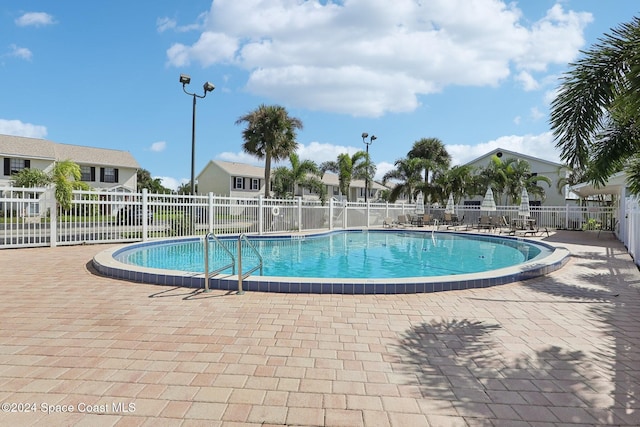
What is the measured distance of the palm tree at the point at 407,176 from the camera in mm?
27391

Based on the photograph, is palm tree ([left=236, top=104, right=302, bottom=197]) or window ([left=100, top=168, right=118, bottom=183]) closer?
palm tree ([left=236, top=104, right=302, bottom=197])

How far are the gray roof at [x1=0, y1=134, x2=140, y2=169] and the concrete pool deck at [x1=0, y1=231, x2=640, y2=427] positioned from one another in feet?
91.3

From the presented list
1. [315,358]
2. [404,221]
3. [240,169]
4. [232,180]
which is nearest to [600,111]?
[315,358]

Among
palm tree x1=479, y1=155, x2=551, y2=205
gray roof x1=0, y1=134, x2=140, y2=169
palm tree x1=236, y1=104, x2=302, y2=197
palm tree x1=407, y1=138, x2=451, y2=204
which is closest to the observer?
palm tree x1=236, y1=104, x2=302, y2=197

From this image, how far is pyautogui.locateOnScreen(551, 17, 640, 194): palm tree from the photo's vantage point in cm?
517

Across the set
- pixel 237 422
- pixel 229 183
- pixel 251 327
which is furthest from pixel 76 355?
pixel 229 183

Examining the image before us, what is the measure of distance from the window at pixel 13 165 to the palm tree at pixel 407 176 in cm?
2833

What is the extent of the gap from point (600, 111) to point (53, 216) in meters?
12.9

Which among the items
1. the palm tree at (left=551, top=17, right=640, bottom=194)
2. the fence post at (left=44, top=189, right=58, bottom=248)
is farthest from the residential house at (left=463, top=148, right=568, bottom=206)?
the fence post at (left=44, top=189, right=58, bottom=248)

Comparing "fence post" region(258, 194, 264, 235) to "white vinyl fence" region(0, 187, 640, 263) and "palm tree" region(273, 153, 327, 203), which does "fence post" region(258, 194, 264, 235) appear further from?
"palm tree" region(273, 153, 327, 203)

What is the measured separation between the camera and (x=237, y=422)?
6.51 ft

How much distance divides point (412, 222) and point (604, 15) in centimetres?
1770

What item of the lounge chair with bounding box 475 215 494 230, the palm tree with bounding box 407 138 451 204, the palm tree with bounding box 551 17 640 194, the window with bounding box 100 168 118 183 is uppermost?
the palm tree with bounding box 407 138 451 204

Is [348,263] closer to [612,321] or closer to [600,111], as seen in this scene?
[612,321]
